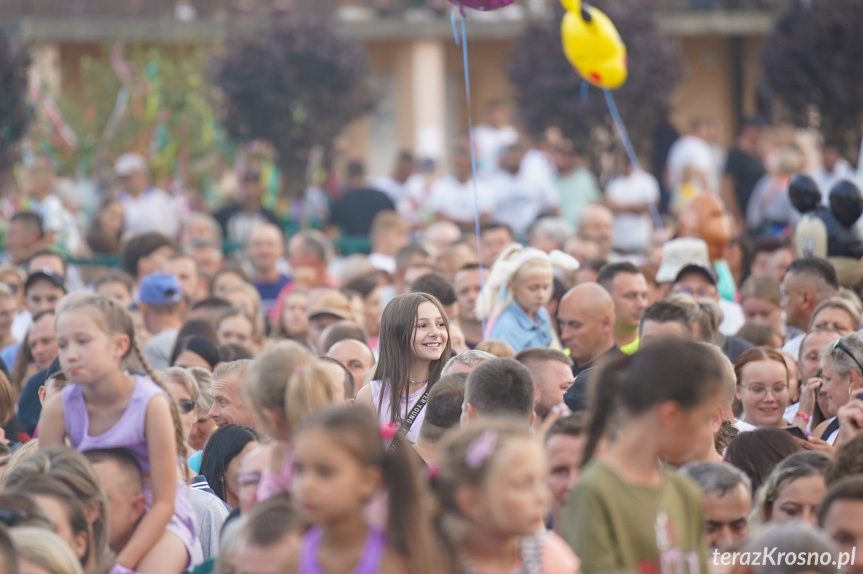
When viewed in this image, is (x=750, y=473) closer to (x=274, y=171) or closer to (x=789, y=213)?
(x=789, y=213)

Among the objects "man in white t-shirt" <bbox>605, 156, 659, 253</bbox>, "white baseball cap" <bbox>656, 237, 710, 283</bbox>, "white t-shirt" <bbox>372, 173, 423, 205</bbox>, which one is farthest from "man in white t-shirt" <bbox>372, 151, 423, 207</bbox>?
"white baseball cap" <bbox>656, 237, 710, 283</bbox>

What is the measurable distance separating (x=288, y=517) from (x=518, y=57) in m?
11.7

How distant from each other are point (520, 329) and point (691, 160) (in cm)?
946

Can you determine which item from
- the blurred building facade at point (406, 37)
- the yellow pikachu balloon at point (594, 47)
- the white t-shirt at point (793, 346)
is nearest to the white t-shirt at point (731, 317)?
the white t-shirt at point (793, 346)

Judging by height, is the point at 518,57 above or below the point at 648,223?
above

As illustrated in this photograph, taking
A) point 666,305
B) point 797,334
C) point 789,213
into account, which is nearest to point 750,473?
point 666,305

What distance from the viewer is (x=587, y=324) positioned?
7.13 m

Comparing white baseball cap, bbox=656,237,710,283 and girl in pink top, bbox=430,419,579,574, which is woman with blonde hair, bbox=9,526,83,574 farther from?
white baseball cap, bbox=656,237,710,283

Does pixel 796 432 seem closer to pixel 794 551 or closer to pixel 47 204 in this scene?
pixel 794 551

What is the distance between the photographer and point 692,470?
4.50 meters

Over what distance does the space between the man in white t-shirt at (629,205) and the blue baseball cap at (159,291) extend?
6.73 m

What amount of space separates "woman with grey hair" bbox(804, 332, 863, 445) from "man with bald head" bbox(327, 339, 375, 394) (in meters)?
2.33

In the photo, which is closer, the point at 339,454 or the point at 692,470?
the point at 339,454

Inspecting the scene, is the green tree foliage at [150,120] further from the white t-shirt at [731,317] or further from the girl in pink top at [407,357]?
the girl in pink top at [407,357]
